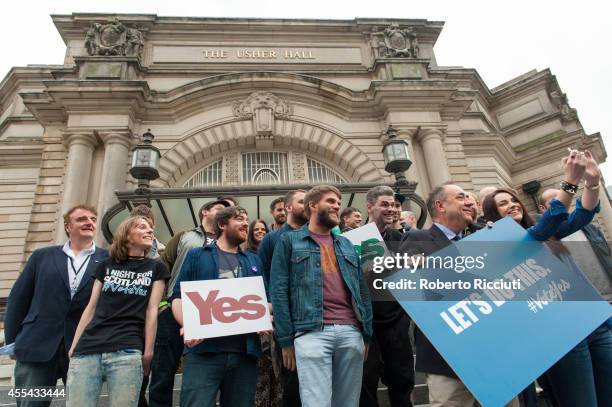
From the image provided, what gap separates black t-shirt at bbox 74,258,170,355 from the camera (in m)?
3.35

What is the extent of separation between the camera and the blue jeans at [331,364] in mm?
3068

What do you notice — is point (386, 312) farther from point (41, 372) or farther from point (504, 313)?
point (41, 372)

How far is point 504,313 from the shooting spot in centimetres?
292

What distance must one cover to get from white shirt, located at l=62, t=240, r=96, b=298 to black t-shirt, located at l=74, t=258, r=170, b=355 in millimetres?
653

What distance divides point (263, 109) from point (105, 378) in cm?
1309

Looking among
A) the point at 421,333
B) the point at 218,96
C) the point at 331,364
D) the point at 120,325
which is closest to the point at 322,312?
the point at 331,364

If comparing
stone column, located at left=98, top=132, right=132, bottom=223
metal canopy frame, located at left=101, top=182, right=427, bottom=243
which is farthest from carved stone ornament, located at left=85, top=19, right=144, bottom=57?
metal canopy frame, located at left=101, top=182, right=427, bottom=243

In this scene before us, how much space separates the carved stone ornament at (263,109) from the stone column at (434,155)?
5296 mm

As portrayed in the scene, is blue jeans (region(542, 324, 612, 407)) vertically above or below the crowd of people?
below

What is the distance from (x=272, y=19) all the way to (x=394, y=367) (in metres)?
17.3

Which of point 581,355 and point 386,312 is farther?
point 386,312

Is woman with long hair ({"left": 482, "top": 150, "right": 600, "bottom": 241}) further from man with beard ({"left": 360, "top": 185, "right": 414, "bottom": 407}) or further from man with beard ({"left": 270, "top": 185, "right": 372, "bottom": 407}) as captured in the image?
man with beard ({"left": 270, "top": 185, "right": 372, "bottom": 407})

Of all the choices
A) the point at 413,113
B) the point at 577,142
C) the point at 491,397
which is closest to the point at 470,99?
the point at 413,113

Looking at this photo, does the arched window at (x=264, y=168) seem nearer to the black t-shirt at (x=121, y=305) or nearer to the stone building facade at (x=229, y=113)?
the stone building facade at (x=229, y=113)
